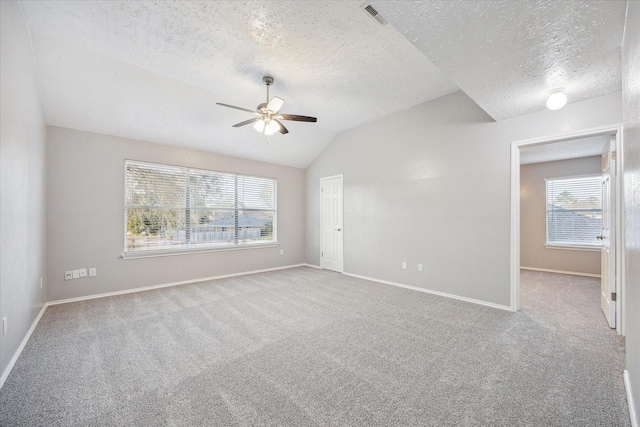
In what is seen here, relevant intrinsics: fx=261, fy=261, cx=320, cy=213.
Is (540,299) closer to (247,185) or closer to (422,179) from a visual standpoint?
(422,179)

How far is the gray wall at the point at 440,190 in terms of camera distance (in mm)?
3455

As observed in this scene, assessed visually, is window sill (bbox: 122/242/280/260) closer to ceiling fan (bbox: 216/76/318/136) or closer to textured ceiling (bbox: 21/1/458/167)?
textured ceiling (bbox: 21/1/458/167)

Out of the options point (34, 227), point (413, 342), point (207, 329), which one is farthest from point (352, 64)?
point (34, 227)

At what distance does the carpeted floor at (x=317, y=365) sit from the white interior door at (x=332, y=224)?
2.11 metres

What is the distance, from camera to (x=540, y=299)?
389 centimetres

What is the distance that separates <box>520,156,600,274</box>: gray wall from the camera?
216 inches

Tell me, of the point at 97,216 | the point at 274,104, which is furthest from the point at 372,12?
the point at 97,216

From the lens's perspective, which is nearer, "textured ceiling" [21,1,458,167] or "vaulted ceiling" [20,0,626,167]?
"vaulted ceiling" [20,0,626,167]

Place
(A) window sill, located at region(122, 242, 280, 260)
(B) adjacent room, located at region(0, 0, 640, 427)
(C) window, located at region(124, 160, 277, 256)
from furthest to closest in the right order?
(C) window, located at region(124, 160, 277, 256), (A) window sill, located at region(122, 242, 280, 260), (B) adjacent room, located at region(0, 0, 640, 427)

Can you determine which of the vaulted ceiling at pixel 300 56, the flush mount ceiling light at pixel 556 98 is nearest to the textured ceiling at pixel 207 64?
the vaulted ceiling at pixel 300 56

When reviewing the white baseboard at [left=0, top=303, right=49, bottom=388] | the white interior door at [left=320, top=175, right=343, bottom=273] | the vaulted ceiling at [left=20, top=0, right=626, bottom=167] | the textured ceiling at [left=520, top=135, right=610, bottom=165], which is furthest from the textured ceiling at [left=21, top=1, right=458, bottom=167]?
the white baseboard at [left=0, top=303, right=49, bottom=388]

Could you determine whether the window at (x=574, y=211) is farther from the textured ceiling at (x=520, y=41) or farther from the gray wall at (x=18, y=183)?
the gray wall at (x=18, y=183)

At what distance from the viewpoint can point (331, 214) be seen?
6000mm

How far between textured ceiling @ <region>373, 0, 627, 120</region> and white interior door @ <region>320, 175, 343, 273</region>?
3479 millimetres
